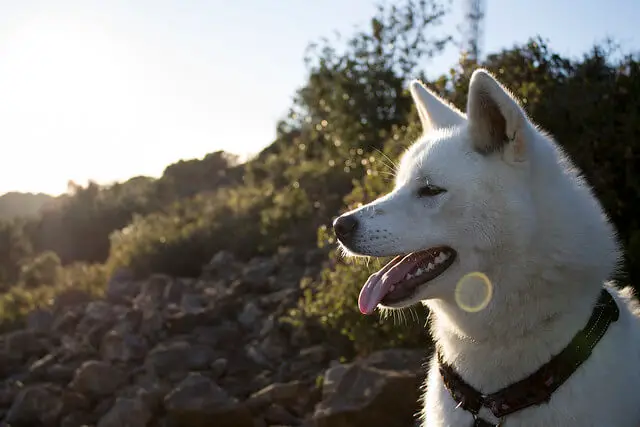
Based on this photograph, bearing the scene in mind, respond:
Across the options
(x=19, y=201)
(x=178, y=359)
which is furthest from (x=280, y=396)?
(x=19, y=201)

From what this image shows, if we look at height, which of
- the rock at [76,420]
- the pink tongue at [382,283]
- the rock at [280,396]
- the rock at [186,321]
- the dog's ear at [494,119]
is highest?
the dog's ear at [494,119]

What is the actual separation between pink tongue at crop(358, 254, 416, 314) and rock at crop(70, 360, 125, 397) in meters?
4.64

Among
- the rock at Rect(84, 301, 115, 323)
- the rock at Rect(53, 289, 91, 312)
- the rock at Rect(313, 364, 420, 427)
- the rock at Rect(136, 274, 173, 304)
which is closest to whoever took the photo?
the rock at Rect(313, 364, 420, 427)

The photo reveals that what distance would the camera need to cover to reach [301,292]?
8461mm

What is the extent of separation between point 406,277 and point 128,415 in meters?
3.78

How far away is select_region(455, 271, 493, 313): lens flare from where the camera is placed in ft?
7.93

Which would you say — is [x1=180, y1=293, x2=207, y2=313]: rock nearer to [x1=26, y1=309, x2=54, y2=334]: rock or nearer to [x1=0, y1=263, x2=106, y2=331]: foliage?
[x1=26, y1=309, x2=54, y2=334]: rock

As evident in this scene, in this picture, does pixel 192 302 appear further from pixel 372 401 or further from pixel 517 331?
pixel 517 331

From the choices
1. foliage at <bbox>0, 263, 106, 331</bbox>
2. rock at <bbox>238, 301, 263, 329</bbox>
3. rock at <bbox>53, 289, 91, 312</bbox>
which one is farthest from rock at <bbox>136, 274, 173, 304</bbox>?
rock at <bbox>238, 301, 263, 329</bbox>

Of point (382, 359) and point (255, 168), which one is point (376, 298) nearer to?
point (382, 359)

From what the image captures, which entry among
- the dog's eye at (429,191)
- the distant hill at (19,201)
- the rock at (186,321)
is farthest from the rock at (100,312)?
the distant hill at (19,201)

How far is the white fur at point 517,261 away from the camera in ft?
7.62

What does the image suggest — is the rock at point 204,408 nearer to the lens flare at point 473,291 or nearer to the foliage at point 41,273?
the lens flare at point 473,291

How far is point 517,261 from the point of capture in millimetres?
2379
